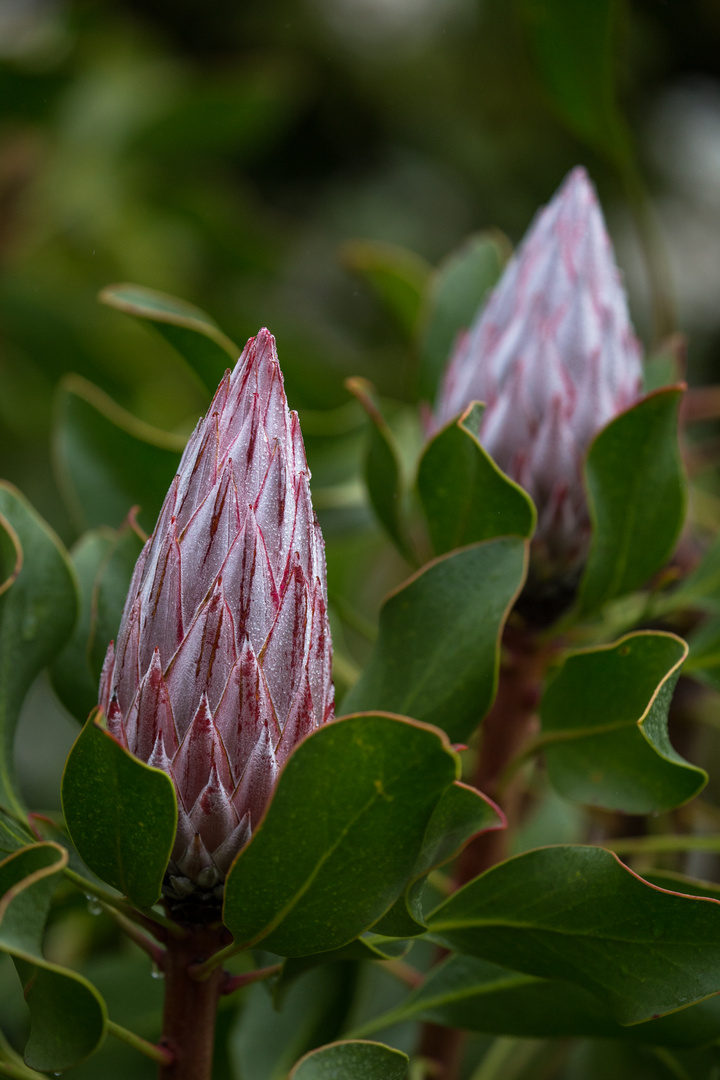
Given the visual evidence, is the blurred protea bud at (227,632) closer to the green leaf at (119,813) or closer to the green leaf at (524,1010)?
the green leaf at (119,813)

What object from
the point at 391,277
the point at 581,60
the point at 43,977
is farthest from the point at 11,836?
the point at 581,60

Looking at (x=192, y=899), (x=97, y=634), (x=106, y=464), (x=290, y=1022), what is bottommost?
(x=290, y=1022)

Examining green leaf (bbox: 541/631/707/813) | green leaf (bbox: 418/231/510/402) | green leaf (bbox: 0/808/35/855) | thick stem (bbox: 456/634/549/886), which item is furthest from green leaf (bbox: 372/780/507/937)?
green leaf (bbox: 418/231/510/402)

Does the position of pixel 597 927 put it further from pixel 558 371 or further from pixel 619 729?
pixel 558 371

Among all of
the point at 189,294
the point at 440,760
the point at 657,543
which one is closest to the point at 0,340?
the point at 189,294

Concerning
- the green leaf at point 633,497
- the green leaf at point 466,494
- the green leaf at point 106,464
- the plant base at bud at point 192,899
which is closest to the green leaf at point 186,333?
the green leaf at point 106,464
